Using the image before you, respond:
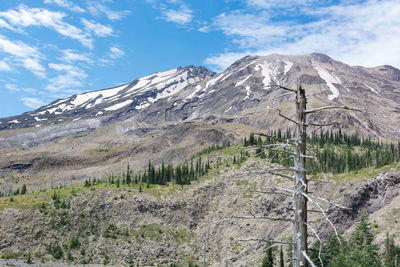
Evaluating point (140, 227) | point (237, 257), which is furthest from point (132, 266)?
point (237, 257)

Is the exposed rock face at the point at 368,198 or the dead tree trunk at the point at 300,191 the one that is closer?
the dead tree trunk at the point at 300,191

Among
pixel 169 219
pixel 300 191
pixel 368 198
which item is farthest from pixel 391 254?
pixel 169 219

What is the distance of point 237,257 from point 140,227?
123 ft

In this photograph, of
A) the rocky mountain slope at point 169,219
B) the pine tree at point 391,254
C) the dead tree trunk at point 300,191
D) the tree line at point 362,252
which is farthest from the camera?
the rocky mountain slope at point 169,219

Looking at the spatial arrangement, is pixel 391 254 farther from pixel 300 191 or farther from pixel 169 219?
pixel 169 219

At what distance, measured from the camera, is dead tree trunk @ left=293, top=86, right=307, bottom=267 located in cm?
892

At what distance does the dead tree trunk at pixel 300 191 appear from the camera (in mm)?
8922

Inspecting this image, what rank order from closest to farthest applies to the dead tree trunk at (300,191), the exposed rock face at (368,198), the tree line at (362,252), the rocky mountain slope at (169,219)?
the dead tree trunk at (300,191)
the tree line at (362,252)
the exposed rock face at (368,198)
the rocky mountain slope at (169,219)

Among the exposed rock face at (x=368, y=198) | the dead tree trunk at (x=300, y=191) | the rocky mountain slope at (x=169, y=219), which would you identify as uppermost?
the dead tree trunk at (x=300, y=191)

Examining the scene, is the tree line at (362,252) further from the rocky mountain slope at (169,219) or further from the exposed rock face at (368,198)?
the exposed rock face at (368,198)

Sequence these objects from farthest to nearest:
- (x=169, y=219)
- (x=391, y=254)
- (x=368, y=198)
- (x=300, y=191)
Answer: (x=169, y=219)
(x=368, y=198)
(x=391, y=254)
(x=300, y=191)

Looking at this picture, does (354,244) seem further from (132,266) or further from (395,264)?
(132,266)

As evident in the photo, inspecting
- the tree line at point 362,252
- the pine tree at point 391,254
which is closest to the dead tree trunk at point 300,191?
the tree line at point 362,252

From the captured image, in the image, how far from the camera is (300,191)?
8.85 metres
